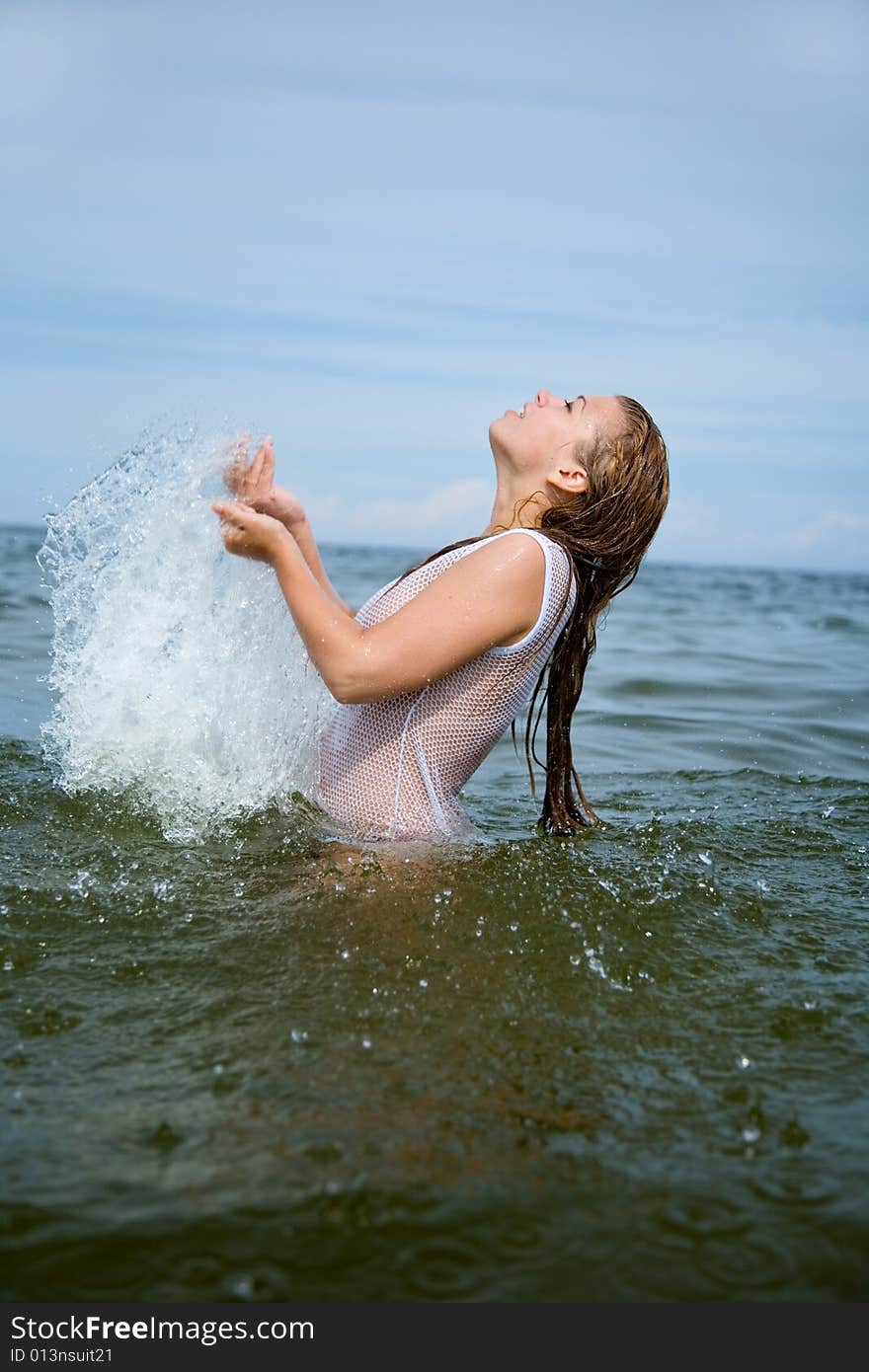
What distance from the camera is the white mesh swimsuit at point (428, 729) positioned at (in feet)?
12.6

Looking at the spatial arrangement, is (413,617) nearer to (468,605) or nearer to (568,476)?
(468,605)

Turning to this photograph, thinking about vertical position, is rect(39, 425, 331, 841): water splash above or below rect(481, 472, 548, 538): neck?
below

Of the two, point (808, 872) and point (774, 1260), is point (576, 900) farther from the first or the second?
point (774, 1260)

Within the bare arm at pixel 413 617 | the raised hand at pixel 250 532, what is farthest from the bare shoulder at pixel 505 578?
the raised hand at pixel 250 532

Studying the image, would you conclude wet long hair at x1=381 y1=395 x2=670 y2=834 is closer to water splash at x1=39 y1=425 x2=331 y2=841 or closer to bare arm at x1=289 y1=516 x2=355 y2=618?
bare arm at x1=289 y1=516 x2=355 y2=618

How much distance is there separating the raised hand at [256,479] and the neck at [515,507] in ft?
2.50

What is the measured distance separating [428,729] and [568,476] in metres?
0.99

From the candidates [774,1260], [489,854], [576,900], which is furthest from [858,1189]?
[489,854]

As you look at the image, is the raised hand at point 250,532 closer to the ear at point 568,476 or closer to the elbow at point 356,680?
the elbow at point 356,680

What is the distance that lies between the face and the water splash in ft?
3.46

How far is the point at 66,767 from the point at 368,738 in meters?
1.42

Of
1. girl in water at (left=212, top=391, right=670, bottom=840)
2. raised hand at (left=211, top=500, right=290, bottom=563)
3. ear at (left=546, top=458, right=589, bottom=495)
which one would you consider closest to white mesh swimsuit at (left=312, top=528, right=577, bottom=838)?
girl in water at (left=212, top=391, right=670, bottom=840)

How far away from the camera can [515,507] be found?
4.05m

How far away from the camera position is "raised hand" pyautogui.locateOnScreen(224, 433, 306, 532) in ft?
13.3
